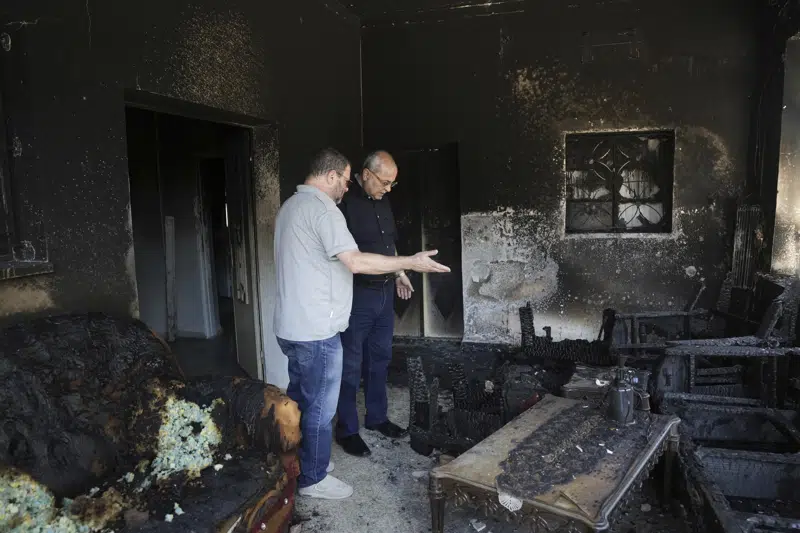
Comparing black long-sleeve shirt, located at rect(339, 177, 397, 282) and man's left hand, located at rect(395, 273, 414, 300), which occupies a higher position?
black long-sleeve shirt, located at rect(339, 177, 397, 282)

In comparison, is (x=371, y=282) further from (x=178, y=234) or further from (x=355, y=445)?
(x=178, y=234)

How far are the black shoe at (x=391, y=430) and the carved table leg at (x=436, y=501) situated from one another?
4.73 feet

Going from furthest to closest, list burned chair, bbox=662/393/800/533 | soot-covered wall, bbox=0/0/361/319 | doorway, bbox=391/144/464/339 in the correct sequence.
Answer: doorway, bbox=391/144/464/339, soot-covered wall, bbox=0/0/361/319, burned chair, bbox=662/393/800/533

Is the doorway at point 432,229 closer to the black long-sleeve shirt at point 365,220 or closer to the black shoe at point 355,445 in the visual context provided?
the black long-sleeve shirt at point 365,220

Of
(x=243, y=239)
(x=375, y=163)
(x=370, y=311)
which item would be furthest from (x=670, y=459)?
(x=243, y=239)

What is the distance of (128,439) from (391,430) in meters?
1.88

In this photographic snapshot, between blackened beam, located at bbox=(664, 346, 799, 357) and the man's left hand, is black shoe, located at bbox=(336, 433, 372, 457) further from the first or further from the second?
→ blackened beam, located at bbox=(664, 346, 799, 357)

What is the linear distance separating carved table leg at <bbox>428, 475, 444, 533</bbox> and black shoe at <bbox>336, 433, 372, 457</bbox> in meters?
1.22

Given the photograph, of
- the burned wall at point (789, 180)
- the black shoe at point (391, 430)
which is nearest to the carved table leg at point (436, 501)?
the black shoe at point (391, 430)

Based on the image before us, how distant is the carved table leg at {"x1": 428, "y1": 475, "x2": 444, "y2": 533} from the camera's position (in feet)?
8.12

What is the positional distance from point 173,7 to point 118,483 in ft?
8.78

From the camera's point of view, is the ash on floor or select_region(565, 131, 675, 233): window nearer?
the ash on floor

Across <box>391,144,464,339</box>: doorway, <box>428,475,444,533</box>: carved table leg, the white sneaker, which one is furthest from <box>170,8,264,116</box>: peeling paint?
<box>428,475,444,533</box>: carved table leg

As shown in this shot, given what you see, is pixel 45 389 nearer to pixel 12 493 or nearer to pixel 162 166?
pixel 12 493
